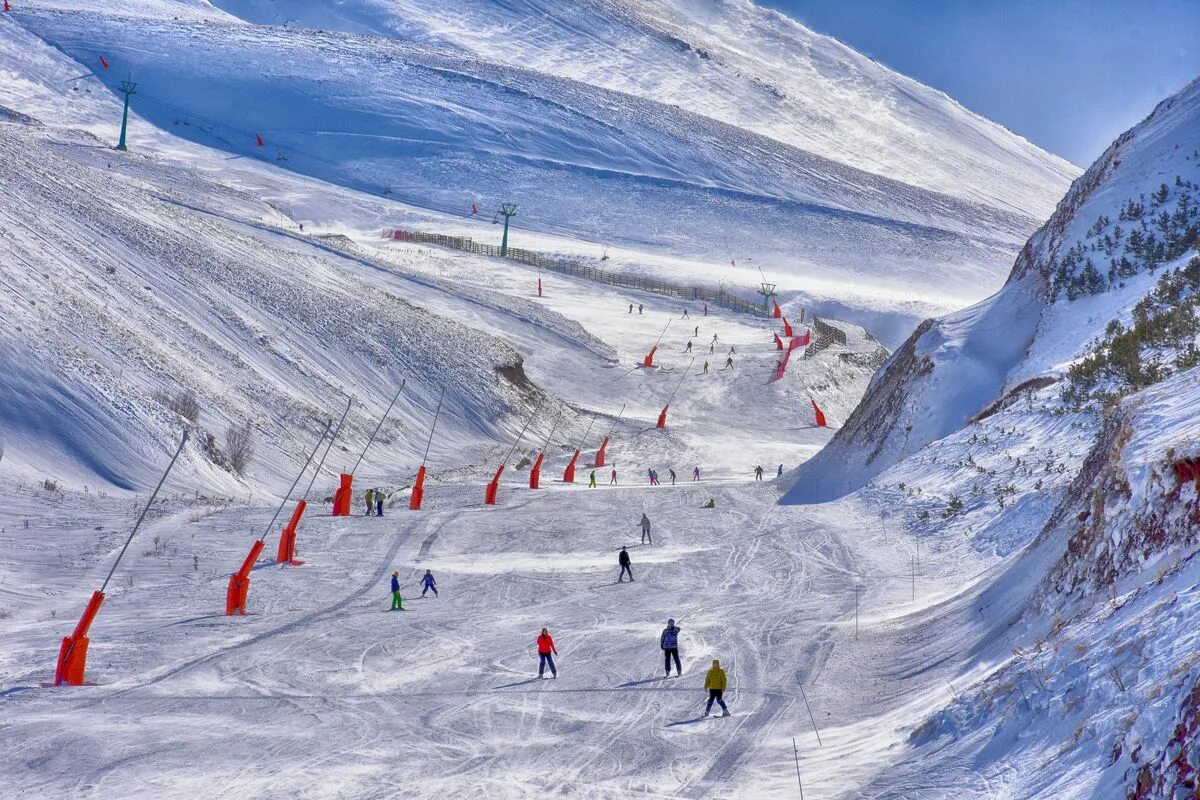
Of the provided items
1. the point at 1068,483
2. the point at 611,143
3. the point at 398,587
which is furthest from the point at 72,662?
the point at 611,143

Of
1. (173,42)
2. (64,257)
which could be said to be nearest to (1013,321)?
(64,257)

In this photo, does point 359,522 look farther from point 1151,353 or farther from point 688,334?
point 688,334

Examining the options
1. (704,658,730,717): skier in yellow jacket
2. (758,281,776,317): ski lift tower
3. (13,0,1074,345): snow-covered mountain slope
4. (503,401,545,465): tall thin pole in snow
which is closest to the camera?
(704,658,730,717): skier in yellow jacket

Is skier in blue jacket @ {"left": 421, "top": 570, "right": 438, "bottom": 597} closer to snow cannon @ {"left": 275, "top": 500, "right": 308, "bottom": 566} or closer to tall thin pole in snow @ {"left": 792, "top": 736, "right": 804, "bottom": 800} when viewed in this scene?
snow cannon @ {"left": 275, "top": 500, "right": 308, "bottom": 566}

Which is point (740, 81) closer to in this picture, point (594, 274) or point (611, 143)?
point (611, 143)

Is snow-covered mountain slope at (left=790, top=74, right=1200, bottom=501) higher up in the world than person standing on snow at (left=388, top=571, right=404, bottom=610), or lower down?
higher up

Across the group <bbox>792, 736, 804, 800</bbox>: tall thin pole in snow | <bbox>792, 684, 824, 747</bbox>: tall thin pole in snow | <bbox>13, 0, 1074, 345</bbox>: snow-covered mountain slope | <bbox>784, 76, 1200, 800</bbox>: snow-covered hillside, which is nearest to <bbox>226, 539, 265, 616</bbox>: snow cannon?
<bbox>792, 684, 824, 747</bbox>: tall thin pole in snow
